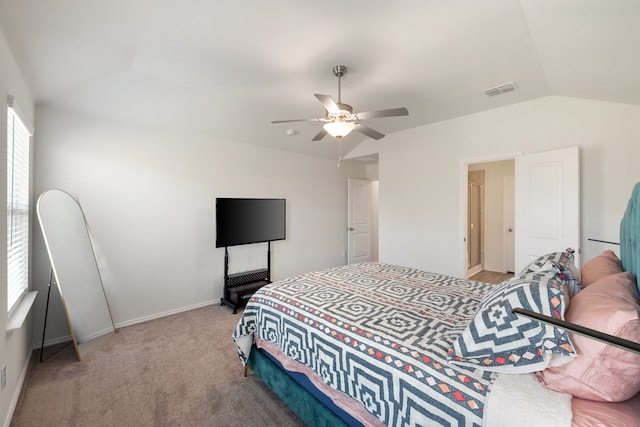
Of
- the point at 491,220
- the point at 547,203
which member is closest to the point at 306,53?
the point at 547,203

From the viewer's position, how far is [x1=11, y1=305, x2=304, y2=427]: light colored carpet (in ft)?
6.15

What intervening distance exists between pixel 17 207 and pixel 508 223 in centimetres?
726

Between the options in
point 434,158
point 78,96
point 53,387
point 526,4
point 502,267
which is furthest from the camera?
point 502,267

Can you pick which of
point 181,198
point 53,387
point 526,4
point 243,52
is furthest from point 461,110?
point 53,387

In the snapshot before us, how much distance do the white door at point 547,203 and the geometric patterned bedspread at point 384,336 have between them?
1.38 meters

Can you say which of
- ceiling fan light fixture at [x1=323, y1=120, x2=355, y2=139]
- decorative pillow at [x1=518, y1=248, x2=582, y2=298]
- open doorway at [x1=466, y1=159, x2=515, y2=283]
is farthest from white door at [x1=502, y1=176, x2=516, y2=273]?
ceiling fan light fixture at [x1=323, y1=120, x2=355, y2=139]

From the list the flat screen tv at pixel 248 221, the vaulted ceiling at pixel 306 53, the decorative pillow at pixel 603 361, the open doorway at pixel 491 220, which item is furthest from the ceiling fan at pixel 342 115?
the open doorway at pixel 491 220

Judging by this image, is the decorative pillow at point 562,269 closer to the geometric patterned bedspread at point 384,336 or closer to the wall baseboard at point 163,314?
the geometric patterned bedspread at point 384,336

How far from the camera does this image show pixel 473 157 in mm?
3783

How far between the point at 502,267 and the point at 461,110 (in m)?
3.80

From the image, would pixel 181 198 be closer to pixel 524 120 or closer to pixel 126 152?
pixel 126 152

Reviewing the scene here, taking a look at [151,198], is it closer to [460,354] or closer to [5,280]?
[5,280]

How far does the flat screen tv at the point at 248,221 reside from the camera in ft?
12.5

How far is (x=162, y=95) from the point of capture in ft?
9.77
